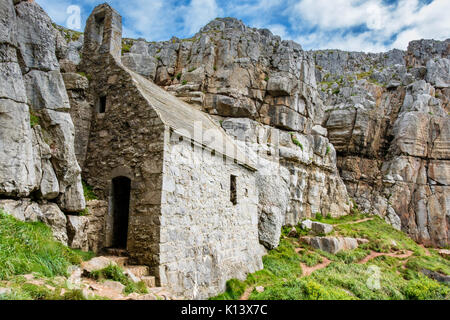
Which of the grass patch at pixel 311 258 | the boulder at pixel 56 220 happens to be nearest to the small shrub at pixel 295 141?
the grass patch at pixel 311 258

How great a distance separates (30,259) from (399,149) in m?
35.2

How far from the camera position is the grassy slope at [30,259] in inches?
194

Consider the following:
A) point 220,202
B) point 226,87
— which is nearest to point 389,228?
point 226,87

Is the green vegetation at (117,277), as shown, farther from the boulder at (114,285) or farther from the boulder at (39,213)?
the boulder at (39,213)

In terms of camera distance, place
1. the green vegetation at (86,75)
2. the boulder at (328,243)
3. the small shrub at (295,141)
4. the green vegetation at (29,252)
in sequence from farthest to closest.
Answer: the small shrub at (295,141)
the boulder at (328,243)
the green vegetation at (86,75)
the green vegetation at (29,252)

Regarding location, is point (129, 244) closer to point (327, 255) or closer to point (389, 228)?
point (327, 255)

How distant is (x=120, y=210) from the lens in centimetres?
1103

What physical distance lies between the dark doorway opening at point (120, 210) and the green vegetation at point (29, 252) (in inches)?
124

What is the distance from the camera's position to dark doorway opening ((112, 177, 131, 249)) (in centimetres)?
1070

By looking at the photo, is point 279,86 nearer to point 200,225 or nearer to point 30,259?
point 200,225

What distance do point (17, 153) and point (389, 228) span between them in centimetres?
3023

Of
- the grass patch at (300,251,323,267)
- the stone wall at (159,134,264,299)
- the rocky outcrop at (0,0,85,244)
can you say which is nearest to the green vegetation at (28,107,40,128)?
the rocky outcrop at (0,0,85,244)

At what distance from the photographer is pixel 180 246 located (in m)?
9.62

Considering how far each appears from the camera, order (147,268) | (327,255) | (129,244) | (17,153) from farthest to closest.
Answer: (327,255), (129,244), (147,268), (17,153)
